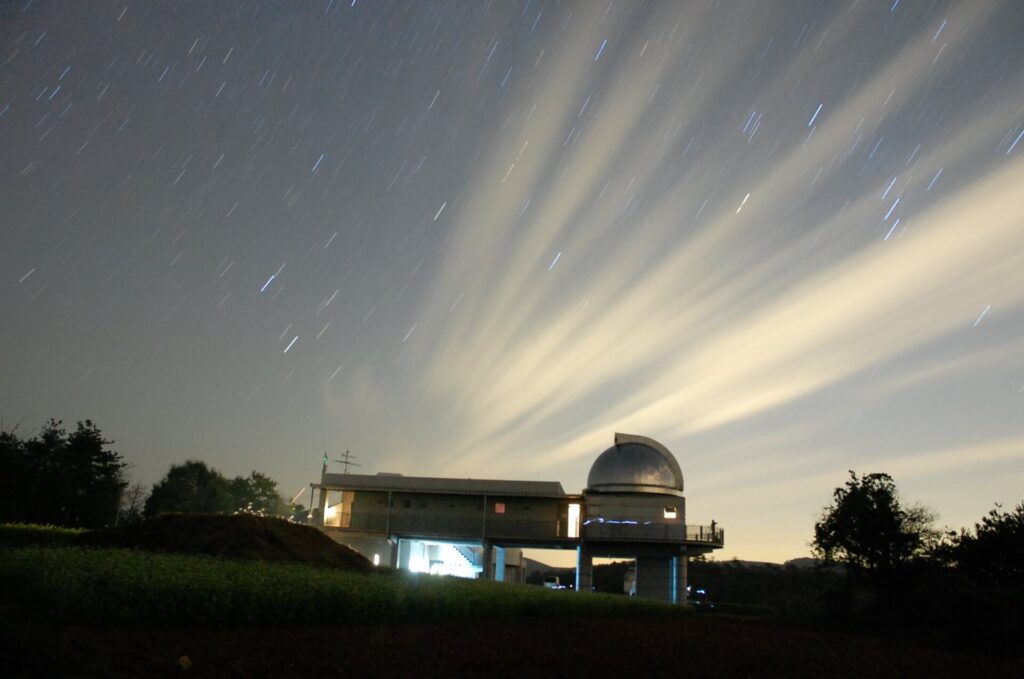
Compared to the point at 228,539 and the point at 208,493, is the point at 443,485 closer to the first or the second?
the point at 228,539

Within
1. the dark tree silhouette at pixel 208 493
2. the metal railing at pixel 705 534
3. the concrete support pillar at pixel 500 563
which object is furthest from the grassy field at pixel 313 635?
the dark tree silhouette at pixel 208 493

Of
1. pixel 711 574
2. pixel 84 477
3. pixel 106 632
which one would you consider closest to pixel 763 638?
pixel 106 632

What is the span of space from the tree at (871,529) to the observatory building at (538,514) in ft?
20.7

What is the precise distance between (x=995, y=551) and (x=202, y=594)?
2500 centimetres

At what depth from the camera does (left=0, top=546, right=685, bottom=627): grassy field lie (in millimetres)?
10562

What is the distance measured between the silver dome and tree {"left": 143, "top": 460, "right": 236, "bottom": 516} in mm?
32316

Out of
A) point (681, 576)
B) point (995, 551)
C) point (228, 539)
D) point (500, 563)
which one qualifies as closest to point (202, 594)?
point (228, 539)

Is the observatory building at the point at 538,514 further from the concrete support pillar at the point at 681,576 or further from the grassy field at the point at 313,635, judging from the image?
the grassy field at the point at 313,635

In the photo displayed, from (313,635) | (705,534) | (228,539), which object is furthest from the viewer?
(705,534)

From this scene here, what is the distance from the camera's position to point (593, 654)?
13.1m

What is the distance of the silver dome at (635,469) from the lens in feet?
123

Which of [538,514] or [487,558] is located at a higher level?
[538,514]

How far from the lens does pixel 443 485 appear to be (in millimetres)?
38188

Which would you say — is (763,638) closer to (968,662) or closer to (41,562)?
(968,662)
